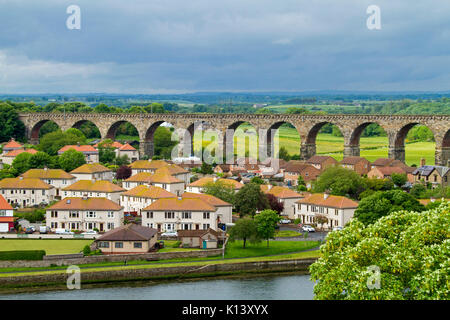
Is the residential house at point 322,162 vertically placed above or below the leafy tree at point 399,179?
above

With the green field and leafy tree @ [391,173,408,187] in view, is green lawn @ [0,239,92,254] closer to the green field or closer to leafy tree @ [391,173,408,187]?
leafy tree @ [391,173,408,187]

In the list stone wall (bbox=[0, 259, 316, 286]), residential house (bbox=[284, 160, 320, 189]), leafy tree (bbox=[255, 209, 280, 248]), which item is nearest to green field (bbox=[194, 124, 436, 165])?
residential house (bbox=[284, 160, 320, 189])

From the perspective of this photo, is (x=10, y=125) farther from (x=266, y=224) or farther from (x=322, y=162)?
(x=266, y=224)

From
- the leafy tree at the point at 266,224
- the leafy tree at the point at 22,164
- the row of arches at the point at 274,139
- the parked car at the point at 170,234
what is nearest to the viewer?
the leafy tree at the point at 266,224

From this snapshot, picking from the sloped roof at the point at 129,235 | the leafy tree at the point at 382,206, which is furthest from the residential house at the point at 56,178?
the leafy tree at the point at 382,206

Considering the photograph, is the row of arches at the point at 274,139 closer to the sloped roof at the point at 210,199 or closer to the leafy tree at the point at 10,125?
the leafy tree at the point at 10,125

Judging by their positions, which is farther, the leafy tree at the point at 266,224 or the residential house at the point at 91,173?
the residential house at the point at 91,173

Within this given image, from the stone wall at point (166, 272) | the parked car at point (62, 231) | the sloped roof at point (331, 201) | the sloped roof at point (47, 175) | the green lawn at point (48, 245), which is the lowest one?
the stone wall at point (166, 272)
